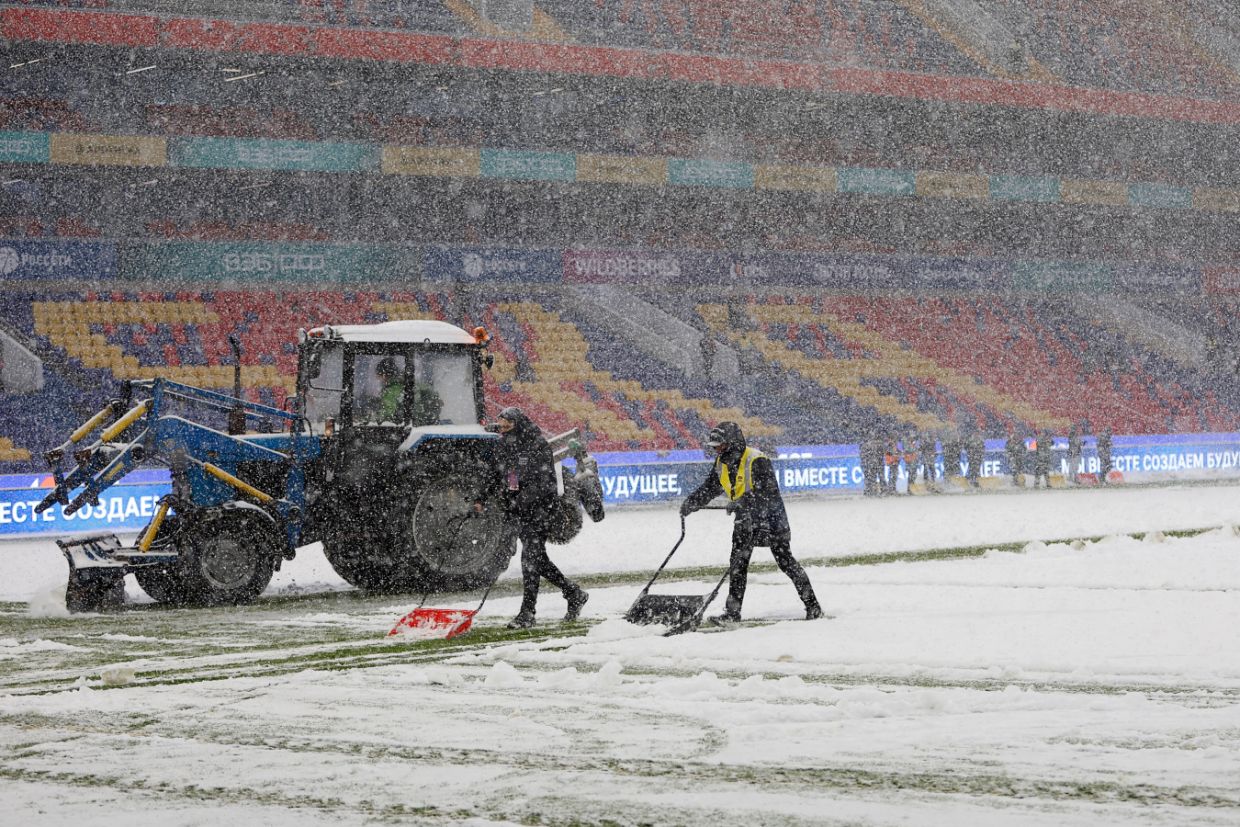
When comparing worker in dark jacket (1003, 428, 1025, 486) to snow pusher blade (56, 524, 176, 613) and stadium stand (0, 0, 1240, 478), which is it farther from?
snow pusher blade (56, 524, 176, 613)

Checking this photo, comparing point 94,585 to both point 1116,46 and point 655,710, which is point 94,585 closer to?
point 655,710

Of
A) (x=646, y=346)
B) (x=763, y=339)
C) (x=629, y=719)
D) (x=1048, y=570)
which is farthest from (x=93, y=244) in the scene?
(x=629, y=719)

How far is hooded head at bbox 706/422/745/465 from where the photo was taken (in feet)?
40.1

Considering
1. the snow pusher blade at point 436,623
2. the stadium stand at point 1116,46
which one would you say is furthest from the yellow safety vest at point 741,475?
the stadium stand at point 1116,46

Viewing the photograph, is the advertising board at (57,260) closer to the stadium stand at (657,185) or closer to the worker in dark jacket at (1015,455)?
the stadium stand at (657,185)

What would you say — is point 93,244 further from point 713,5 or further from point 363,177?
point 713,5

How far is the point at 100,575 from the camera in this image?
14117 mm

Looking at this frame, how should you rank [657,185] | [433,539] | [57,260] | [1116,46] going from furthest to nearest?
[1116,46], [657,185], [57,260], [433,539]

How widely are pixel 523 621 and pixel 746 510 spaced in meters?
1.82

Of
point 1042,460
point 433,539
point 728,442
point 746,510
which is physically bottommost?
point 433,539

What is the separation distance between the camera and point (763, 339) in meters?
40.2

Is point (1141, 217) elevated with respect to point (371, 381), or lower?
elevated

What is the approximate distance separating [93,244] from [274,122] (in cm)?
485

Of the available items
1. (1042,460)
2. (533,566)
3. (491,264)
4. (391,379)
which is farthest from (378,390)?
(1042,460)
